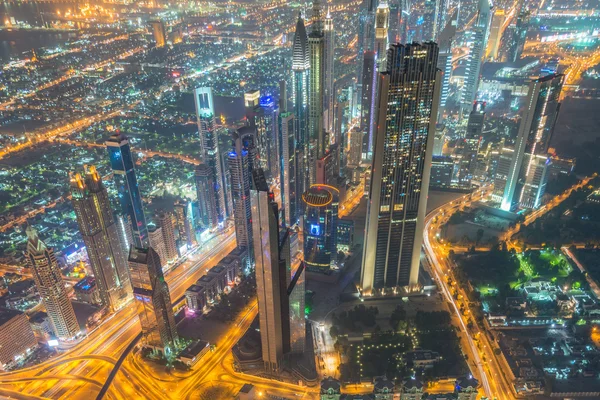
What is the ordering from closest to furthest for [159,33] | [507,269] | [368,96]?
[507,269] < [368,96] < [159,33]

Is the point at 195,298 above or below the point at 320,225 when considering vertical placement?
below

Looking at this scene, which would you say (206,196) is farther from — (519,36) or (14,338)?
(519,36)

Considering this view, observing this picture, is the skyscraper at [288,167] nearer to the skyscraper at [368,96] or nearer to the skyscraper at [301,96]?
the skyscraper at [301,96]

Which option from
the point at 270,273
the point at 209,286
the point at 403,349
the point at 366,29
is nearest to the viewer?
the point at 270,273

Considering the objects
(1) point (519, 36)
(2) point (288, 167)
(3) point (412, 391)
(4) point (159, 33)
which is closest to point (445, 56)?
→ (1) point (519, 36)

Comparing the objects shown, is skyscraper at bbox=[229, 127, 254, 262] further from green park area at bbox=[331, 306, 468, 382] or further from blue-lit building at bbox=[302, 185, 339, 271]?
green park area at bbox=[331, 306, 468, 382]

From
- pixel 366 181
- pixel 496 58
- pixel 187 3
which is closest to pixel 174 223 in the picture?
pixel 366 181

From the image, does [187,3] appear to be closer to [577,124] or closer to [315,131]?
A: [315,131]
